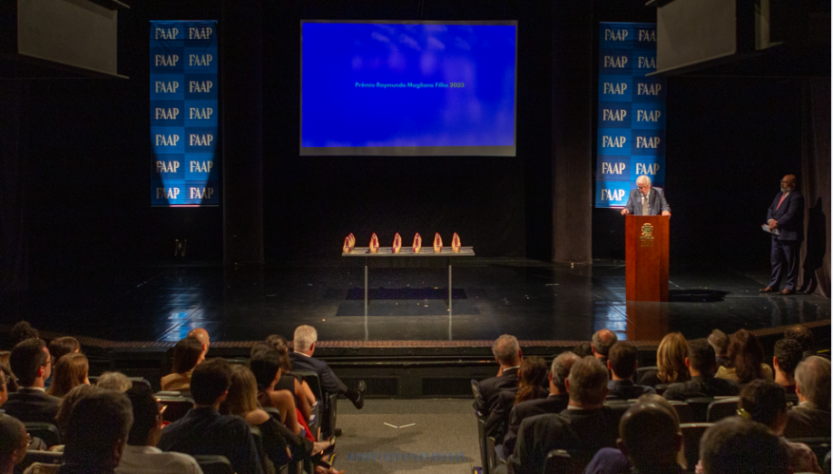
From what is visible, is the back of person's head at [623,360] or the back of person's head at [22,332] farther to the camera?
the back of person's head at [22,332]

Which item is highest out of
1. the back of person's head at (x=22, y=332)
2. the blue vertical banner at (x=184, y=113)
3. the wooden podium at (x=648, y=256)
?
the blue vertical banner at (x=184, y=113)

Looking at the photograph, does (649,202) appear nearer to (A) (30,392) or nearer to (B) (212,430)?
(B) (212,430)

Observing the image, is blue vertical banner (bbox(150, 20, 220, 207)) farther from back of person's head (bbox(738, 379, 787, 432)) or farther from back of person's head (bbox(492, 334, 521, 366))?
back of person's head (bbox(738, 379, 787, 432))

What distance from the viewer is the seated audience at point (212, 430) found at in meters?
2.58

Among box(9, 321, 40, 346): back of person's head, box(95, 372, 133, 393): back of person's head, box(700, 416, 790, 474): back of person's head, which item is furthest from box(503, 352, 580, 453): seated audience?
box(9, 321, 40, 346): back of person's head

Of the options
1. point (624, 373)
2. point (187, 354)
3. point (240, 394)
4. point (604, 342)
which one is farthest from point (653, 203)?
point (240, 394)

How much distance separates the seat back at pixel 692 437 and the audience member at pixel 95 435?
1.94 meters

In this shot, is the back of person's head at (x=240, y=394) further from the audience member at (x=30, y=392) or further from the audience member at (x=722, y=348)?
the audience member at (x=722, y=348)

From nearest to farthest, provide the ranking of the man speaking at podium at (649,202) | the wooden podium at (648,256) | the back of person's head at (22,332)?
1. the back of person's head at (22,332)
2. the wooden podium at (648,256)
3. the man speaking at podium at (649,202)

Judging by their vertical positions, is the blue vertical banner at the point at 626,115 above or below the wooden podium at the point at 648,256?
above

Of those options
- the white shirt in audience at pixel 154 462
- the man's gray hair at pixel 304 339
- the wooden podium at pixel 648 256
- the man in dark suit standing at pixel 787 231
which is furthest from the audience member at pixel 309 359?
the man in dark suit standing at pixel 787 231

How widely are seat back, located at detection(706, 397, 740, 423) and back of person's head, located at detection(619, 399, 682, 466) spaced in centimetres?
92

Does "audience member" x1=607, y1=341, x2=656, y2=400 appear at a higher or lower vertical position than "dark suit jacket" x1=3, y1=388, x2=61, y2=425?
higher

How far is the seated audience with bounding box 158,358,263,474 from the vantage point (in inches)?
101
